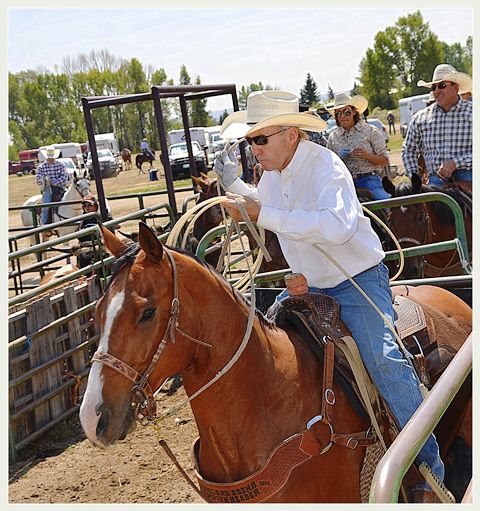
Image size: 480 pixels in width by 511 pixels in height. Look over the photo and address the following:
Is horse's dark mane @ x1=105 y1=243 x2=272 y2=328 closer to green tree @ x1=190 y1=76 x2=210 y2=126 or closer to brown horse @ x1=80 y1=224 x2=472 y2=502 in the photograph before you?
brown horse @ x1=80 y1=224 x2=472 y2=502

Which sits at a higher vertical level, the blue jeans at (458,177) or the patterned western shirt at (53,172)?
the patterned western shirt at (53,172)

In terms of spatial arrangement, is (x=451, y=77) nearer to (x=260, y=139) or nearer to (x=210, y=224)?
(x=210, y=224)

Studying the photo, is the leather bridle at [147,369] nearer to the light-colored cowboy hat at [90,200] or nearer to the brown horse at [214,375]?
the brown horse at [214,375]

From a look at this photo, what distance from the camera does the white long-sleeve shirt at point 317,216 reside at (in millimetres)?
2932

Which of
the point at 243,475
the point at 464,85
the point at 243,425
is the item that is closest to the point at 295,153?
the point at 243,425

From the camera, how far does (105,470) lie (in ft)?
18.4

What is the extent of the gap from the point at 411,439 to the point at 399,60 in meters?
76.6

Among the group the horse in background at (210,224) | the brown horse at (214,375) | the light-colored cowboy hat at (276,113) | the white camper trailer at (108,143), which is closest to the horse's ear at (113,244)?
the brown horse at (214,375)

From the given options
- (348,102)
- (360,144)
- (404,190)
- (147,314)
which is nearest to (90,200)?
(348,102)

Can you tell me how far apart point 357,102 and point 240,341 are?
235 inches

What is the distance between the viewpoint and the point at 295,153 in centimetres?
323

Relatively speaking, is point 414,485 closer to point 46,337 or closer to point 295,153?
point 295,153

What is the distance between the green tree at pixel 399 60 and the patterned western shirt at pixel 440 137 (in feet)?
214

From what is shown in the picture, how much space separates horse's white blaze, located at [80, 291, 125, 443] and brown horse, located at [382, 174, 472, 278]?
214 inches
